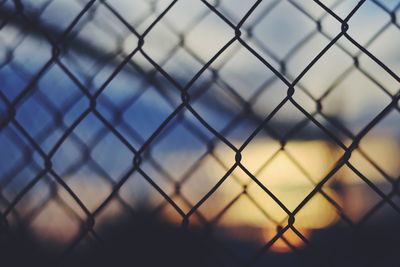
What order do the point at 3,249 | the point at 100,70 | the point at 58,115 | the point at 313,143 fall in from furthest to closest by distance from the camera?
the point at 313,143
the point at 3,249
the point at 100,70
the point at 58,115

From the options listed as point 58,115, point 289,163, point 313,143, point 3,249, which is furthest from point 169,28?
point 313,143

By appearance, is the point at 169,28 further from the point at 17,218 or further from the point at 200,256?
the point at 200,256

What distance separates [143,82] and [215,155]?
29cm

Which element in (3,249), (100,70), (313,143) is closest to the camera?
(100,70)

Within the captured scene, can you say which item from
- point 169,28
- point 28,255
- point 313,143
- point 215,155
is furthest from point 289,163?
point 28,255

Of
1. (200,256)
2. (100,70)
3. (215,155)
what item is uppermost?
(100,70)

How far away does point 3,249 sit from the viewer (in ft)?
4.80

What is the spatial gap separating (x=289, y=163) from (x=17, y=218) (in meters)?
0.78

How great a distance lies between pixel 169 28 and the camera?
1.13m

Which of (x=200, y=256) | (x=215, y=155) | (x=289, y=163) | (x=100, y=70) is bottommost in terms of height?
(x=289, y=163)

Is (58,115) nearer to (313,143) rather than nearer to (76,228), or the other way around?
(76,228)

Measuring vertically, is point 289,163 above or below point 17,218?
below

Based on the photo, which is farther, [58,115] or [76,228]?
[76,228]

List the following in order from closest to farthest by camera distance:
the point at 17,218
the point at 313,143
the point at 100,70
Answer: the point at 100,70
the point at 17,218
the point at 313,143
